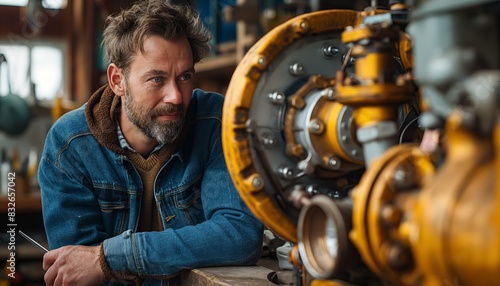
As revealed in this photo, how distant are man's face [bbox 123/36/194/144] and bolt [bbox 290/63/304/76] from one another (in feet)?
2.07

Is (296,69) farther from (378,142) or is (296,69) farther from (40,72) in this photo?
(40,72)

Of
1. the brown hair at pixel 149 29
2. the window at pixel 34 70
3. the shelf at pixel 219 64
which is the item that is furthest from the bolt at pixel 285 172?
the window at pixel 34 70

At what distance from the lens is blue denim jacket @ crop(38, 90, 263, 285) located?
191 cm

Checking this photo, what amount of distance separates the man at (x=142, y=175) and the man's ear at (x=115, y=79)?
1cm

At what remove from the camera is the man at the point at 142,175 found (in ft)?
6.23

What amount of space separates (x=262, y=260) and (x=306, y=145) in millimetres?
745

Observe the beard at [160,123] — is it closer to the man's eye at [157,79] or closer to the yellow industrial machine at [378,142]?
the man's eye at [157,79]

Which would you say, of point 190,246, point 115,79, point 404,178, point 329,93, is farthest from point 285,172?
point 115,79

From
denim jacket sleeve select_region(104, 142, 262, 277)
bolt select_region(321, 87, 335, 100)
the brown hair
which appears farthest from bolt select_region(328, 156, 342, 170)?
the brown hair

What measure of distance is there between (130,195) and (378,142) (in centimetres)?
102

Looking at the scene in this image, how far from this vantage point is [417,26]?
40.3 inches

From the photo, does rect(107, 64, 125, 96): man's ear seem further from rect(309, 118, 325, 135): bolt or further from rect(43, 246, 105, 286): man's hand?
rect(309, 118, 325, 135): bolt

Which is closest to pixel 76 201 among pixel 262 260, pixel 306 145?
pixel 262 260

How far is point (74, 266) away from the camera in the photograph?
1908mm
